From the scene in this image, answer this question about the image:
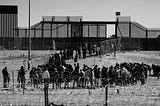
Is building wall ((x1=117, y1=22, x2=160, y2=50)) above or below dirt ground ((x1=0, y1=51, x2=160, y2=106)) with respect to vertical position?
above

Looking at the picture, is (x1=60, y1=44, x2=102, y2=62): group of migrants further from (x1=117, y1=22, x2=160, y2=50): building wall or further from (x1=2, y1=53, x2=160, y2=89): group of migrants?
(x1=2, y1=53, x2=160, y2=89): group of migrants

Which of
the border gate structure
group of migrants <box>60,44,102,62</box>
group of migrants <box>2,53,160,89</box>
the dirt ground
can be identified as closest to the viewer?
the dirt ground

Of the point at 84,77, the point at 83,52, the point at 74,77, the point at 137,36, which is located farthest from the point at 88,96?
the point at 137,36

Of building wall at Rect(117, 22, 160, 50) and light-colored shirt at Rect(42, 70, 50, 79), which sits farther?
building wall at Rect(117, 22, 160, 50)

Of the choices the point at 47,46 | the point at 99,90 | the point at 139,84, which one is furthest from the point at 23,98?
the point at 47,46

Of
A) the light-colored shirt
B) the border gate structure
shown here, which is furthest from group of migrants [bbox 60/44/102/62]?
the light-colored shirt

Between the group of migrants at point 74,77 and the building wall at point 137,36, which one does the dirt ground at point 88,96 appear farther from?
the building wall at point 137,36

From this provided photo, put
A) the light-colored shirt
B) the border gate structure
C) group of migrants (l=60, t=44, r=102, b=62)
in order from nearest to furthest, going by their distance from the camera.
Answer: the light-colored shirt, group of migrants (l=60, t=44, r=102, b=62), the border gate structure

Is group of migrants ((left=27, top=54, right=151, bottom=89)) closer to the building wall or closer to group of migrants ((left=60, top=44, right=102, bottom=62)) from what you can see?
group of migrants ((left=60, top=44, right=102, bottom=62))

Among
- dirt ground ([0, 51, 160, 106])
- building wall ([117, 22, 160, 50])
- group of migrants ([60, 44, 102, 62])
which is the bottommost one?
dirt ground ([0, 51, 160, 106])

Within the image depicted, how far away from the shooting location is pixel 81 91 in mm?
25594

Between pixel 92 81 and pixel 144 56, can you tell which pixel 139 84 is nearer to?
pixel 92 81

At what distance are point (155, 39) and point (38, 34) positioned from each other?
17700 millimetres

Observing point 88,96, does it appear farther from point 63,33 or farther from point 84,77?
point 63,33
